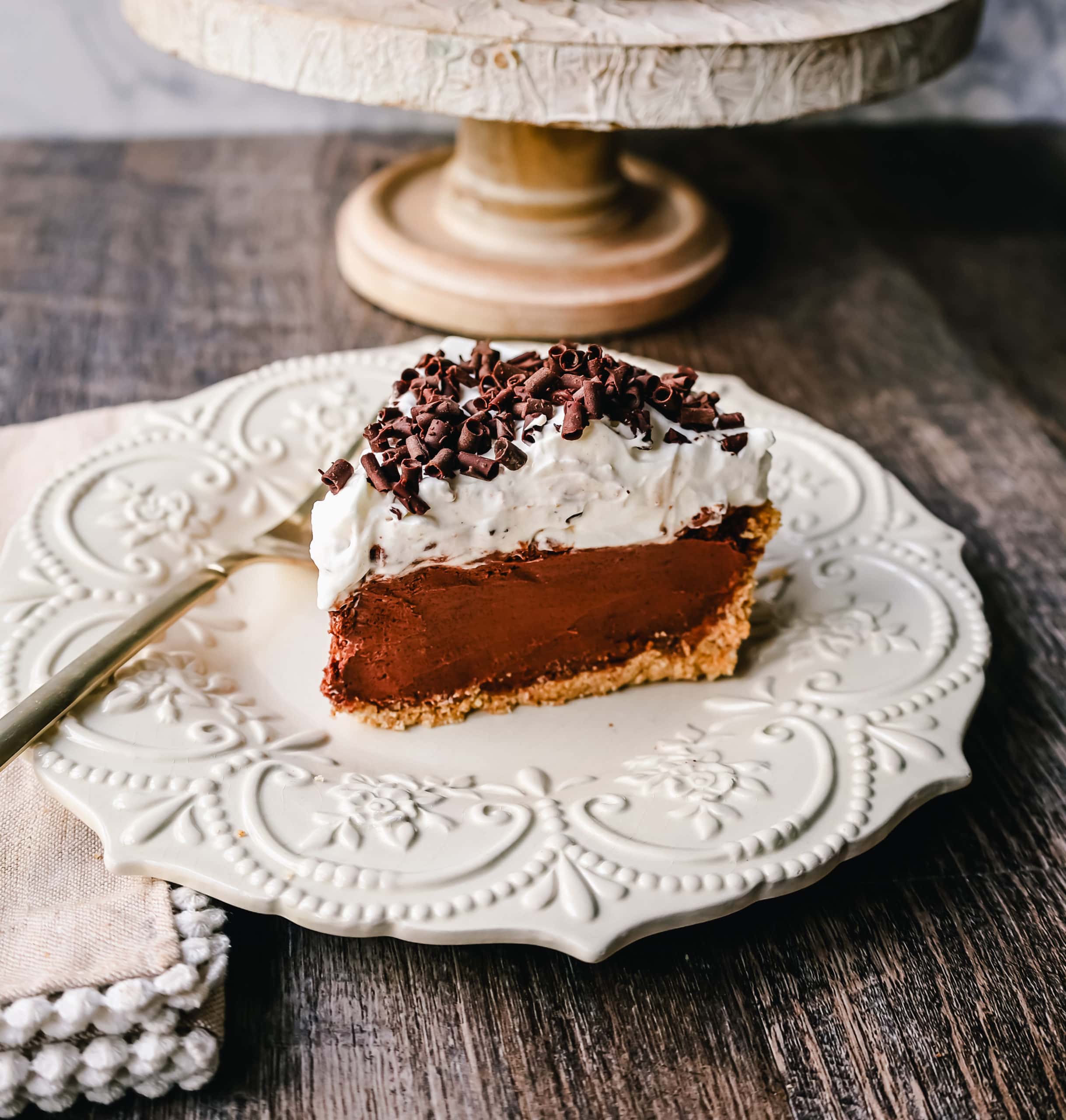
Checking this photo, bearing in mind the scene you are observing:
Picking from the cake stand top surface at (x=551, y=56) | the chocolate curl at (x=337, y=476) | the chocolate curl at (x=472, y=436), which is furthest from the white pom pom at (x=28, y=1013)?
the cake stand top surface at (x=551, y=56)

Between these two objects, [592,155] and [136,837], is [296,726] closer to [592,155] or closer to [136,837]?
[136,837]

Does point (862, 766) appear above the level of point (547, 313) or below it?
above

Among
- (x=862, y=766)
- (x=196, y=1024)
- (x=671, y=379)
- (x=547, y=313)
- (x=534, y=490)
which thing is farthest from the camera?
(x=547, y=313)

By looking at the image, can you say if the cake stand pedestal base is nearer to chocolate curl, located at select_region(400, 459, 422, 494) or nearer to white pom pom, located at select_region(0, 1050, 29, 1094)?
chocolate curl, located at select_region(400, 459, 422, 494)

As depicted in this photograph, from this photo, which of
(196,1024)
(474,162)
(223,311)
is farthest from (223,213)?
(196,1024)

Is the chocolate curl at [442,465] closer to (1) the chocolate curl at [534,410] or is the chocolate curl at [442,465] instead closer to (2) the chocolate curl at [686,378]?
(1) the chocolate curl at [534,410]

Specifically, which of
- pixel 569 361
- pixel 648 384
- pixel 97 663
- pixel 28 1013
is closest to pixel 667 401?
pixel 648 384

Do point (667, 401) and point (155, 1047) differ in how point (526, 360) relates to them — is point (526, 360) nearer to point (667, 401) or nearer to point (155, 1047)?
point (667, 401)

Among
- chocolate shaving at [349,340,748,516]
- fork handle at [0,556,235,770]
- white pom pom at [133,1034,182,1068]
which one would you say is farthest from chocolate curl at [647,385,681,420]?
white pom pom at [133,1034,182,1068]
